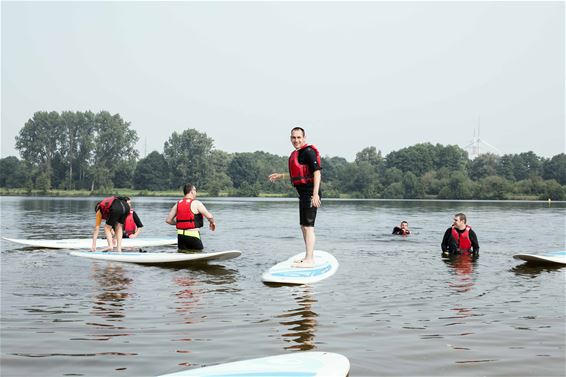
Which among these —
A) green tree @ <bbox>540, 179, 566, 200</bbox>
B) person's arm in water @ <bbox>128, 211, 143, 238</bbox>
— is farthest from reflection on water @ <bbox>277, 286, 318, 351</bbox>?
green tree @ <bbox>540, 179, 566, 200</bbox>

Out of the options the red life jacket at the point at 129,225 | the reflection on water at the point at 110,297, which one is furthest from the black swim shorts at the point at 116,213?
the red life jacket at the point at 129,225

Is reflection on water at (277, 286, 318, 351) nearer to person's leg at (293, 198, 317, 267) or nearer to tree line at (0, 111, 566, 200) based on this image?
person's leg at (293, 198, 317, 267)

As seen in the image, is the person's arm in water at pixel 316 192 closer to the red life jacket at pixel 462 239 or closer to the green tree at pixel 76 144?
the red life jacket at pixel 462 239

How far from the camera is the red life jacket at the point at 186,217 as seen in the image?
451 inches

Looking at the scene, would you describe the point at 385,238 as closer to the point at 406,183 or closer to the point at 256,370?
the point at 256,370

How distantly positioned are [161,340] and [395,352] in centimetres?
230

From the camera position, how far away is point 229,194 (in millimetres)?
117438

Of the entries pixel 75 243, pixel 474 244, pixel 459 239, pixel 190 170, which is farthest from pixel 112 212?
pixel 190 170

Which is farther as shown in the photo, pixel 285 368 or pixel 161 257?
pixel 161 257

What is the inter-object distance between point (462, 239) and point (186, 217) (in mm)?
6752

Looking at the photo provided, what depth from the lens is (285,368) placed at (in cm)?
419

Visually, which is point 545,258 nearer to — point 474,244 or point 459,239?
point 474,244

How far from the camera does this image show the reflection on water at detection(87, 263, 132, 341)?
6011 mm

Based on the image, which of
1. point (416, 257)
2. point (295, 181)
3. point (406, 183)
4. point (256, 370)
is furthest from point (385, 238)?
point (406, 183)
